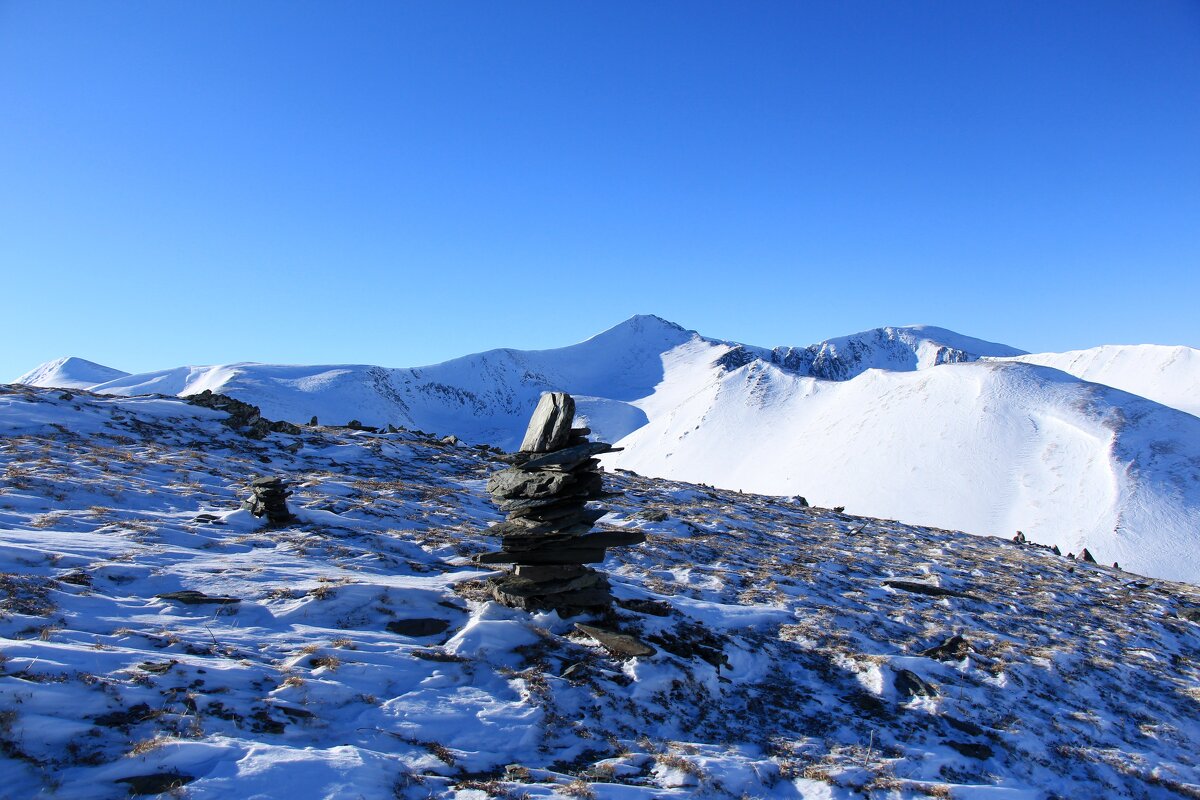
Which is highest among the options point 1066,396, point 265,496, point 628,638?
point 1066,396

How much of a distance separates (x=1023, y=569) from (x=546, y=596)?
1626cm

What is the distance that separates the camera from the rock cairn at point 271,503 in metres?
12.5

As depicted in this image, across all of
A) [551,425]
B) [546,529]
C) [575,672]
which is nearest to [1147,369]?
[551,425]

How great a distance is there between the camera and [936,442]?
55094mm

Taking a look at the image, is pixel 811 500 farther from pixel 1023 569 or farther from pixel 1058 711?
pixel 1058 711

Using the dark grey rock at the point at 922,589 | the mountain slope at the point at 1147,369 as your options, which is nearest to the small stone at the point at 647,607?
the dark grey rock at the point at 922,589

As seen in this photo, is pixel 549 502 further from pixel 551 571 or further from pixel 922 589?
pixel 922 589

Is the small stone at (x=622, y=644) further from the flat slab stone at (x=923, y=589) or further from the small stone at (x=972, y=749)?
the flat slab stone at (x=923, y=589)

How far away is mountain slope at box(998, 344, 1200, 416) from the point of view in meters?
96.0

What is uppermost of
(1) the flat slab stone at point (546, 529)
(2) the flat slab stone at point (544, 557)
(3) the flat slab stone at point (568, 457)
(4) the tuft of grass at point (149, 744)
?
(3) the flat slab stone at point (568, 457)

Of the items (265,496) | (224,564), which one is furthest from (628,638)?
(265,496)

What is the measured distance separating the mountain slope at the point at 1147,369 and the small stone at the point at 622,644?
10304 centimetres

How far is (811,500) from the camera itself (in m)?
52.9

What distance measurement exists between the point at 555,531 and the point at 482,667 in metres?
2.24
